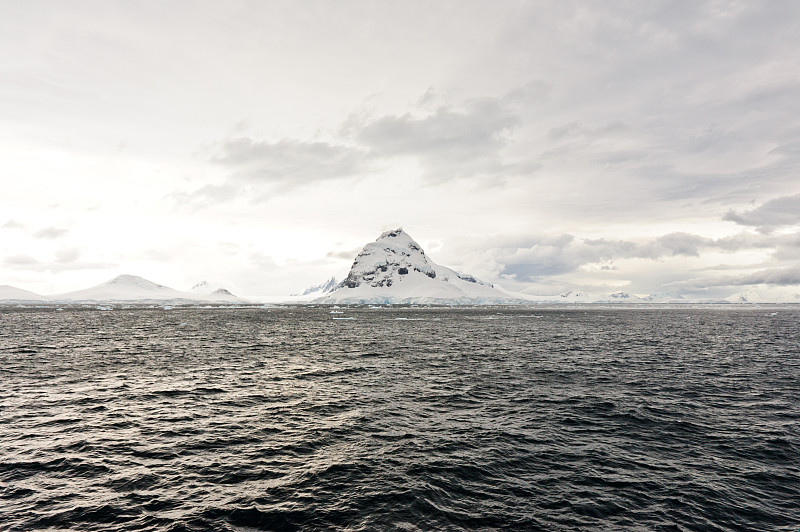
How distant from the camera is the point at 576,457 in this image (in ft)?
71.0

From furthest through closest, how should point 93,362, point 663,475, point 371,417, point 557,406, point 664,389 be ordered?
point 93,362, point 664,389, point 557,406, point 371,417, point 663,475

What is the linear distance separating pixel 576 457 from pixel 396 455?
9.94 meters

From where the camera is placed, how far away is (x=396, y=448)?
2272 centimetres

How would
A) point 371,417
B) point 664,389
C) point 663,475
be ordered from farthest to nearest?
point 664,389
point 371,417
point 663,475

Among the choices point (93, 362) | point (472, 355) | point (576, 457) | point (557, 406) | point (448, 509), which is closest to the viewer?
point (448, 509)

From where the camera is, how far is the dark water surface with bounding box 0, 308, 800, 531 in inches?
627

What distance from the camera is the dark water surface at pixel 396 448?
15.9 metres

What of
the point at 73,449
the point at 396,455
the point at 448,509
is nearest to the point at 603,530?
the point at 448,509

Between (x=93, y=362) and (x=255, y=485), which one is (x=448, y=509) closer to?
(x=255, y=485)

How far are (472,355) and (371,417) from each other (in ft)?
110

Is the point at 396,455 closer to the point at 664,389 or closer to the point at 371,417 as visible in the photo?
the point at 371,417

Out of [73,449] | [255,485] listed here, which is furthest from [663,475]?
[73,449]

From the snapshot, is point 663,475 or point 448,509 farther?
point 663,475

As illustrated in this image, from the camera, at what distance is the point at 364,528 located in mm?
14672
